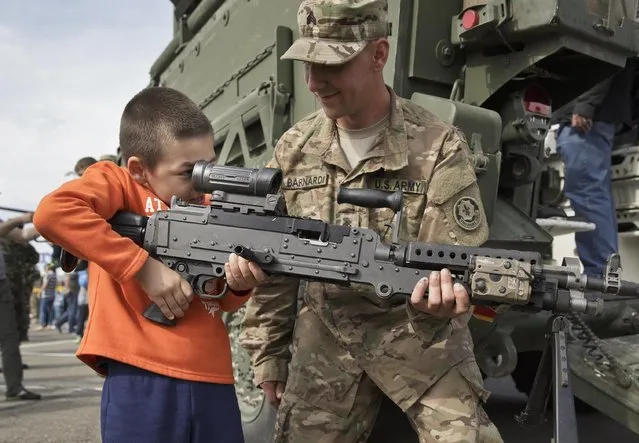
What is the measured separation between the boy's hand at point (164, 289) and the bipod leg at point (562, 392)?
115 cm

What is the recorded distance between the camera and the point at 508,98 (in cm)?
365

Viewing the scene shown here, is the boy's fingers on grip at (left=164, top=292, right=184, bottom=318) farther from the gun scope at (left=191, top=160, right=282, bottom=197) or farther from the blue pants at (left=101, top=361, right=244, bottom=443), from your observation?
the gun scope at (left=191, top=160, right=282, bottom=197)

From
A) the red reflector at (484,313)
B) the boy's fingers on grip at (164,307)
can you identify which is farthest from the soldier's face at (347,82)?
the red reflector at (484,313)

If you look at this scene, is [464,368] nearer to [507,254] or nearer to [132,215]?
[507,254]

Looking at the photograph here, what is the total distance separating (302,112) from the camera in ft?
13.6

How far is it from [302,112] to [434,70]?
0.86m

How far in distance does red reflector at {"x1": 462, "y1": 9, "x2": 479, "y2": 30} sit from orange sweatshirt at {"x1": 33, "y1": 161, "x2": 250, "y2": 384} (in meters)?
1.97

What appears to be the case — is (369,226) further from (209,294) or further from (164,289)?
(164,289)

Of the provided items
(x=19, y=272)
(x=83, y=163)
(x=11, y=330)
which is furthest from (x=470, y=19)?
(x=19, y=272)

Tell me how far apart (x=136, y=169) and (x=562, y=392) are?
1513 millimetres

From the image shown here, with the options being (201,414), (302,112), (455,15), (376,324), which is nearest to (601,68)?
(455,15)

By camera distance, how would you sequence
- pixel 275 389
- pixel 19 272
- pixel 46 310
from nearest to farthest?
pixel 275 389 < pixel 19 272 < pixel 46 310

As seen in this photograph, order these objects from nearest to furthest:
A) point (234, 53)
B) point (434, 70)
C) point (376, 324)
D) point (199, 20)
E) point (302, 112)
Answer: point (376, 324) → point (434, 70) → point (302, 112) → point (234, 53) → point (199, 20)

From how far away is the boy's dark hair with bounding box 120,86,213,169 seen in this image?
2.29m
